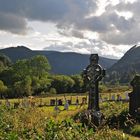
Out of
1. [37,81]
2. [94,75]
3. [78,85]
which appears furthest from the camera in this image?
[78,85]

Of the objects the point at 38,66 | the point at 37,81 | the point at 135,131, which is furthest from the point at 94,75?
the point at 38,66

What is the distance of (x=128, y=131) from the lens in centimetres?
2061

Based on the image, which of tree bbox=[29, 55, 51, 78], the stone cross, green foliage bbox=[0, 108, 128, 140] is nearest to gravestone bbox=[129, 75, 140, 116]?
the stone cross

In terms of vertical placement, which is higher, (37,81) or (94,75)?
(94,75)

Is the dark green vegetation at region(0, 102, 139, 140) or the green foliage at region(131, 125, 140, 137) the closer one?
the dark green vegetation at region(0, 102, 139, 140)

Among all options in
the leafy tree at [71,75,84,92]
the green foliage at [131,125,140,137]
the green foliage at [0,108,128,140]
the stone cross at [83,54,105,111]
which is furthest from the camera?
the leafy tree at [71,75,84,92]

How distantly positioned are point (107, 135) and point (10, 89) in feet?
232

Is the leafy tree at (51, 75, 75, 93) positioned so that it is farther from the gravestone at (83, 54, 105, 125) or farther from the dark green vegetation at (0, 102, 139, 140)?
the dark green vegetation at (0, 102, 139, 140)

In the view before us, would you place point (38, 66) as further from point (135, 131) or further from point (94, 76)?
point (135, 131)

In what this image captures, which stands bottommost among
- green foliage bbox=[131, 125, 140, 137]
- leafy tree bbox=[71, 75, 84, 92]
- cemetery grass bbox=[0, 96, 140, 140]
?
leafy tree bbox=[71, 75, 84, 92]

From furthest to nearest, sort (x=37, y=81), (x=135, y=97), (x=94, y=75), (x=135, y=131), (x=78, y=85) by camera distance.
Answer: (x=78, y=85) → (x=37, y=81) → (x=94, y=75) → (x=135, y=97) → (x=135, y=131)

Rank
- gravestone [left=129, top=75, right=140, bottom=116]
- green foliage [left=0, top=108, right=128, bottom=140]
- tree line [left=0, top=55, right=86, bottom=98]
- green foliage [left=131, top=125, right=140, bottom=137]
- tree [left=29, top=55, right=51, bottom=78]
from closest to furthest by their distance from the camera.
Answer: green foliage [left=0, top=108, right=128, bottom=140]
green foliage [left=131, top=125, right=140, bottom=137]
gravestone [left=129, top=75, right=140, bottom=116]
tree line [left=0, top=55, right=86, bottom=98]
tree [left=29, top=55, right=51, bottom=78]

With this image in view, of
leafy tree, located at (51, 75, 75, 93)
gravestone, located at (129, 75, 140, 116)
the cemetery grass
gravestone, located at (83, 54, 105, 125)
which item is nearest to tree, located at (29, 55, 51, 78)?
leafy tree, located at (51, 75, 75, 93)

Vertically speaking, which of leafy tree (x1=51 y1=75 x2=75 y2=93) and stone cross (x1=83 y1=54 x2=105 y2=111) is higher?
stone cross (x1=83 y1=54 x2=105 y2=111)
